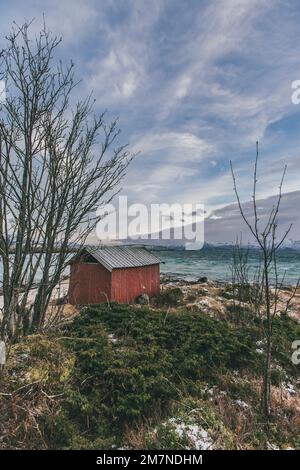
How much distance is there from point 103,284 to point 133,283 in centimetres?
190

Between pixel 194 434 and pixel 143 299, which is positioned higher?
pixel 194 434

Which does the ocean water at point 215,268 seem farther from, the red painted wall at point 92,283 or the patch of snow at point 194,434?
the patch of snow at point 194,434

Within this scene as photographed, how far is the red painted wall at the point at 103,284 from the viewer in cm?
1598

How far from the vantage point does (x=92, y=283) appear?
16.3 meters

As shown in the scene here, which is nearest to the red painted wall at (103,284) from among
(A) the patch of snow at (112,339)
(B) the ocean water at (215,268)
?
Result: (B) the ocean water at (215,268)

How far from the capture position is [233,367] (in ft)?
21.3

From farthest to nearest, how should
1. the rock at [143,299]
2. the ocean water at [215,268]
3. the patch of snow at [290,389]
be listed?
the ocean water at [215,268] → the rock at [143,299] → the patch of snow at [290,389]

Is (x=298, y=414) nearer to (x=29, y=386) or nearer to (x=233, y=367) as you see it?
(x=233, y=367)

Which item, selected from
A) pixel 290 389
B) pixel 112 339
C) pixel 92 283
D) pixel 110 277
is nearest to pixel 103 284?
pixel 110 277

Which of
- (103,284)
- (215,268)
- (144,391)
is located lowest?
(215,268)

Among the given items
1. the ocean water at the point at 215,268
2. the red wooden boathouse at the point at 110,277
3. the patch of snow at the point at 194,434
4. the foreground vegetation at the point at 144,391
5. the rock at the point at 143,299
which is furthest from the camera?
the ocean water at the point at 215,268

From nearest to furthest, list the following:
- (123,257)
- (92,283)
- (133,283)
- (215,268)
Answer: (92,283), (133,283), (123,257), (215,268)

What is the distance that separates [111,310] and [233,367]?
3.65 metres

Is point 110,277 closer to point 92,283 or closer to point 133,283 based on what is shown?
point 92,283
